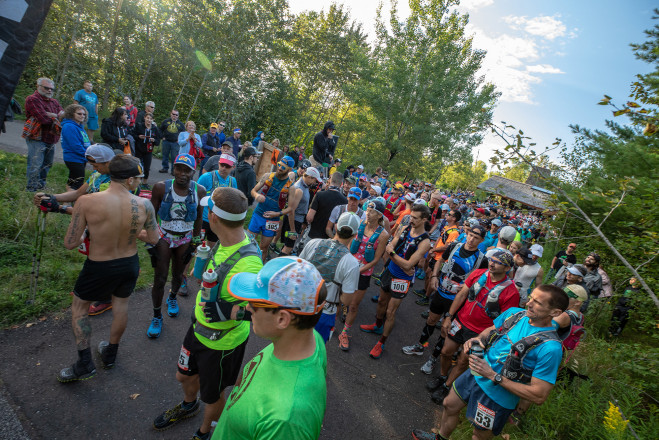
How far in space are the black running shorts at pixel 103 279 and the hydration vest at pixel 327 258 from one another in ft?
6.40

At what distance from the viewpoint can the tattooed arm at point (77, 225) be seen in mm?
2776

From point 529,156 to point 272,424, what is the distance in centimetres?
306

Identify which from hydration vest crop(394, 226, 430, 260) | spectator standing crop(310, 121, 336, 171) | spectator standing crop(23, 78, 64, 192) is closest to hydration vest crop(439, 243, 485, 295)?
hydration vest crop(394, 226, 430, 260)

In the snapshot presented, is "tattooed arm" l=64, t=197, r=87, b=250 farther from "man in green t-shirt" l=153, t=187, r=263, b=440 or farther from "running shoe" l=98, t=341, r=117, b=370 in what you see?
"man in green t-shirt" l=153, t=187, r=263, b=440

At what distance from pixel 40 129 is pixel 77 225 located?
535 cm

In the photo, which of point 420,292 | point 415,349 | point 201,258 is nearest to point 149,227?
point 201,258

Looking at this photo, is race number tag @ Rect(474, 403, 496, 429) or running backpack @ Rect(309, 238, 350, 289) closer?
race number tag @ Rect(474, 403, 496, 429)

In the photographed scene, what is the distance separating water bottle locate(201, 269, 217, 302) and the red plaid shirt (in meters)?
6.82

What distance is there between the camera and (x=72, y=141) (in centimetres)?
577

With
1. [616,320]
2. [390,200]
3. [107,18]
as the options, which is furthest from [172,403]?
[107,18]

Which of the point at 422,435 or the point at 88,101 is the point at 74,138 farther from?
the point at 422,435

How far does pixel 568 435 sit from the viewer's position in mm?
3676

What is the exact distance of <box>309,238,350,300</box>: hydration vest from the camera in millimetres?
3381

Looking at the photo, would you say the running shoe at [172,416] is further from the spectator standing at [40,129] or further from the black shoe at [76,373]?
the spectator standing at [40,129]
